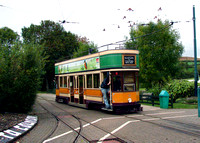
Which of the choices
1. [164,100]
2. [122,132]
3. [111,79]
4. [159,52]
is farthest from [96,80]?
[159,52]

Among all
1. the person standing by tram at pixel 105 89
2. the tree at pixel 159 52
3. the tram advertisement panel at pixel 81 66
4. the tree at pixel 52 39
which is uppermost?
the tree at pixel 52 39

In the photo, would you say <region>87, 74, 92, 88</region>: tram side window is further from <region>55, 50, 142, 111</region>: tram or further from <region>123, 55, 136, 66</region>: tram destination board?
<region>123, 55, 136, 66</region>: tram destination board

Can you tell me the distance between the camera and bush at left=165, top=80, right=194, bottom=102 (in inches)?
780

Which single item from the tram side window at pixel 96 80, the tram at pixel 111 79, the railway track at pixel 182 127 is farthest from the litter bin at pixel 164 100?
the railway track at pixel 182 127

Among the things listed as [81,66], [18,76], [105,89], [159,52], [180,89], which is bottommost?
[180,89]

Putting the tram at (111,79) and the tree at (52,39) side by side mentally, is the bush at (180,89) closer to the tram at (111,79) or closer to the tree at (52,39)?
the tram at (111,79)

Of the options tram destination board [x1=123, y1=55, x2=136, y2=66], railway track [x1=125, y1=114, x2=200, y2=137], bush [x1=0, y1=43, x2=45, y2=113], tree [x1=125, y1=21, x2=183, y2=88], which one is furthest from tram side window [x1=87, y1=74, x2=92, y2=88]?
tree [x1=125, y1=21, x2=183, y2=88]

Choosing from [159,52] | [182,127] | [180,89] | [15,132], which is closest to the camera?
[15,132]

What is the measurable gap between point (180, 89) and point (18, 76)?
13873 mm

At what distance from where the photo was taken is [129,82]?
13.3 metres

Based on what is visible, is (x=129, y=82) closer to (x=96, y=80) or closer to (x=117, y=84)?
(x=117, y=84)

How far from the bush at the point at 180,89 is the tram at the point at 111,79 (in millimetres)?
7522

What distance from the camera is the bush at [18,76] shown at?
12.8 metres

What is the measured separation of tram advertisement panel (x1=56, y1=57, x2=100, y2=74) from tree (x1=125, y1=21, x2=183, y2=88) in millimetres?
10053
